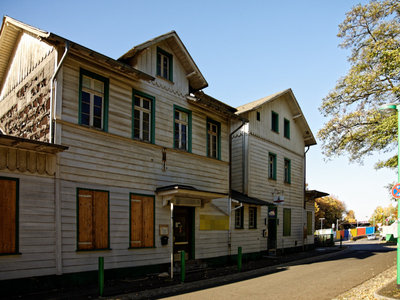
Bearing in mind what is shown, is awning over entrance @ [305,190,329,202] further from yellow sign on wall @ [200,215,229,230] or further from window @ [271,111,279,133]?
yellow sign on wall @ [200,215,229,230]

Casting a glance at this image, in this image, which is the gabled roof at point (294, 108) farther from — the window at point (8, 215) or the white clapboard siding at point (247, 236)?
the window at point (8, 215)

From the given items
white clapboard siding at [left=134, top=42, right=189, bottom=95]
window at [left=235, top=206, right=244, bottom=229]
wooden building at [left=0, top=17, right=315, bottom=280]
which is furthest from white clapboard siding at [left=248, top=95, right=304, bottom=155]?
white clapboard siding at [left=134, top=42, right=189, bottom=95]

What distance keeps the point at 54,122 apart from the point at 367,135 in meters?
14.8

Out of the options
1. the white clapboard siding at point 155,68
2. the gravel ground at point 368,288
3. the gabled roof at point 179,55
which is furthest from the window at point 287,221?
the white clapboard siding at point 155,68

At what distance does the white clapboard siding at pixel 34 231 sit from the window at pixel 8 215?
0.36ft

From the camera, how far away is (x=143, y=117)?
42.7 feet

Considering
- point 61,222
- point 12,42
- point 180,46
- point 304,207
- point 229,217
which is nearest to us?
point 61,222

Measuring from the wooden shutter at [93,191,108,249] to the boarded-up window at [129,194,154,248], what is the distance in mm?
1063

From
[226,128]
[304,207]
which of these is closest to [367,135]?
[226,128]

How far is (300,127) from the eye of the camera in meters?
26.4

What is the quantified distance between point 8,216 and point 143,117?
18.8 feet

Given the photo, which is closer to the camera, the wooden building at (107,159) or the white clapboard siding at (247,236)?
the wooden building at (107,159)

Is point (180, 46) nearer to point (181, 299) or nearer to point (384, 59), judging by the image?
point (384, 59)

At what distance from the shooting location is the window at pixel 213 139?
16234mm
